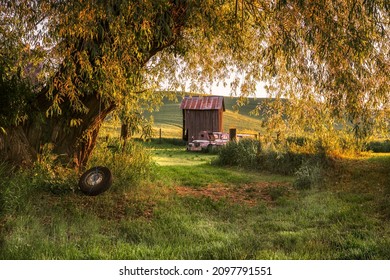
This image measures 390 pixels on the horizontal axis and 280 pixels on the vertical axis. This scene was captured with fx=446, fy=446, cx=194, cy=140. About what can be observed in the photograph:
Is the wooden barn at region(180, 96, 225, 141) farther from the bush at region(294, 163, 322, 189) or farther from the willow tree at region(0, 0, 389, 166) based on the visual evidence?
the willow tree at region(0, 0, 389, 166)

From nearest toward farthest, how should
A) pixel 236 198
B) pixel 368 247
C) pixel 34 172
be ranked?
pixel 368 247 → pixel 34 172 → pixel 236 198

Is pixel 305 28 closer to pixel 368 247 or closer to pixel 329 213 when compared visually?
pixel 329 213

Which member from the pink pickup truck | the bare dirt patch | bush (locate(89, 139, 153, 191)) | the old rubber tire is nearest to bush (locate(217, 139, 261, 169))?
the bare dirt patch

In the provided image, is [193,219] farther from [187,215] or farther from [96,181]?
[96,181]

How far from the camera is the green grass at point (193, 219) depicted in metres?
6.32

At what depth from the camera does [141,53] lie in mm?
9484

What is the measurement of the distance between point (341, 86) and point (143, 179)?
19.8 feet

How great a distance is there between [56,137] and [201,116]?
79.2 ft

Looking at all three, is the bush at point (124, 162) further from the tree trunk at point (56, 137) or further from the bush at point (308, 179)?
the bush at point (308, 179)

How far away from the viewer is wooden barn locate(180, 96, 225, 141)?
112ft

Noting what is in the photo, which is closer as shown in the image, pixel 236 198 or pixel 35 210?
pixel 35 210

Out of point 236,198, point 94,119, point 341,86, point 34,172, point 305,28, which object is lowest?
point 236,198

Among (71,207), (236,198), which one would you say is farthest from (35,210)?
(236,198)

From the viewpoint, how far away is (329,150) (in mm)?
15406
